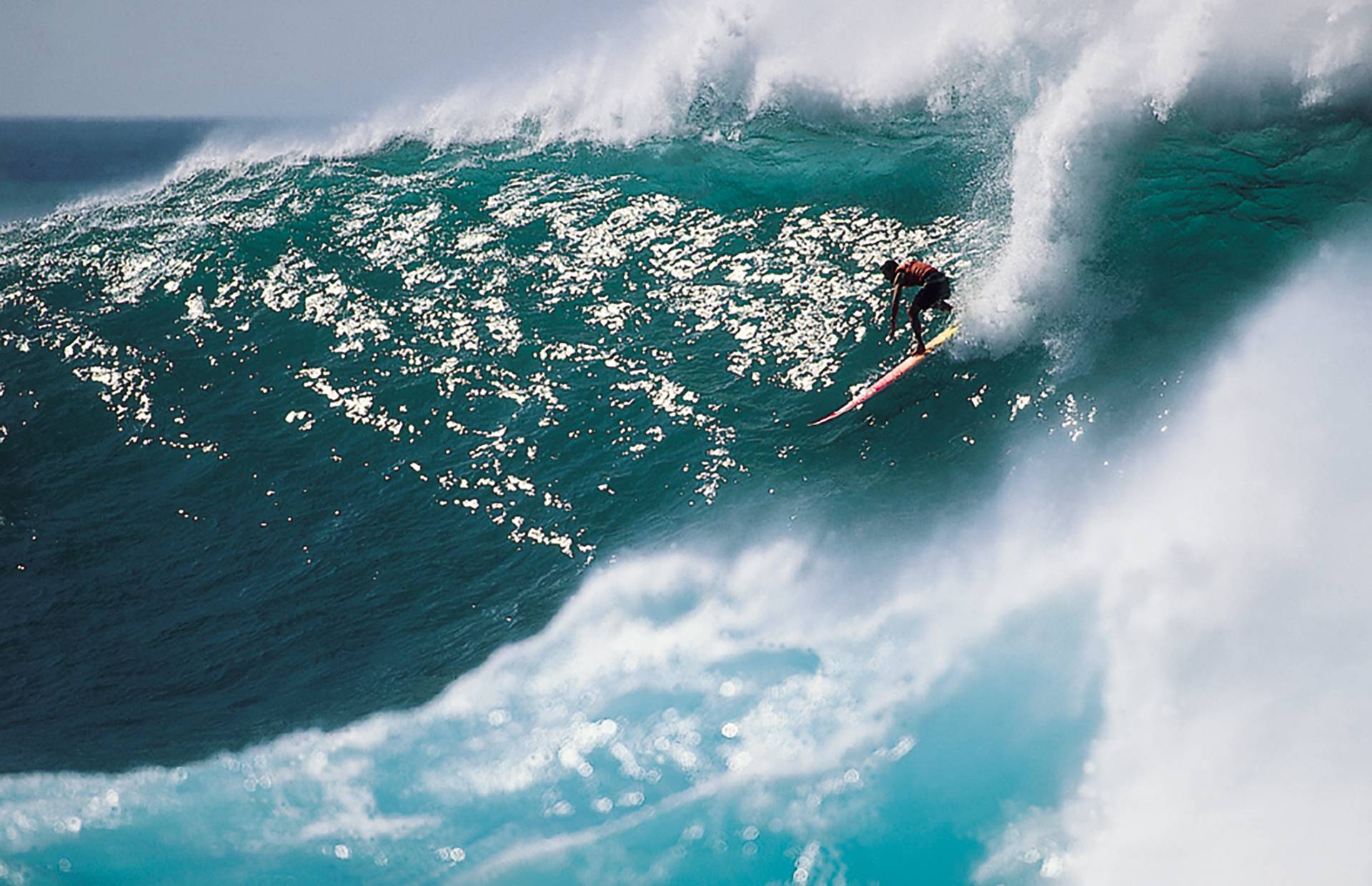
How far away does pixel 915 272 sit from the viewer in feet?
36.1

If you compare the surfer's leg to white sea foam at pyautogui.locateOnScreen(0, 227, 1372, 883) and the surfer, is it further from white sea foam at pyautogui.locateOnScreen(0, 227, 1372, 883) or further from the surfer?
white sea foam at pyautogui.locateOnScreen(0, 227, 1372, 883)

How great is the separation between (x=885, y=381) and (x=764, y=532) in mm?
2695

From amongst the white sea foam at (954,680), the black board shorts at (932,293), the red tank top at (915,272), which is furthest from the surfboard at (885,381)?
the white sea foam at (954,680)

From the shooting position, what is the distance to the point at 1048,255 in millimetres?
11602

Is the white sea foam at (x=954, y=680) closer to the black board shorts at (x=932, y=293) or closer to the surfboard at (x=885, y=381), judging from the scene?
the surfboard at (x=885, y=381)

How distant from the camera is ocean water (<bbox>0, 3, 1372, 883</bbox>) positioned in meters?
8.51

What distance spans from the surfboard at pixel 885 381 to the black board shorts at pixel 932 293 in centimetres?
76

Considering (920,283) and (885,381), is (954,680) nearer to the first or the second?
(885,381)

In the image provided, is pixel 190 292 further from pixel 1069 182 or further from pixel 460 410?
pixel 1069 182

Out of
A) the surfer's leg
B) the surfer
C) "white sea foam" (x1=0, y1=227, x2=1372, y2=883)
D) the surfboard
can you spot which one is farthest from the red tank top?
"white sea foam" (x1=0, y1=227, x2=1372, y2=883)

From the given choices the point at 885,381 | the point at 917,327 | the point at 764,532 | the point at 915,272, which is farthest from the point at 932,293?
the point at 764,532

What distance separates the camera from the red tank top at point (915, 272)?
10.9m

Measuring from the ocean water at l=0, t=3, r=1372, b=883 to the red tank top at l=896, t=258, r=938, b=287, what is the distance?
1.27 meters

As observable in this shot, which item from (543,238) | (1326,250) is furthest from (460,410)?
(1326,250)
